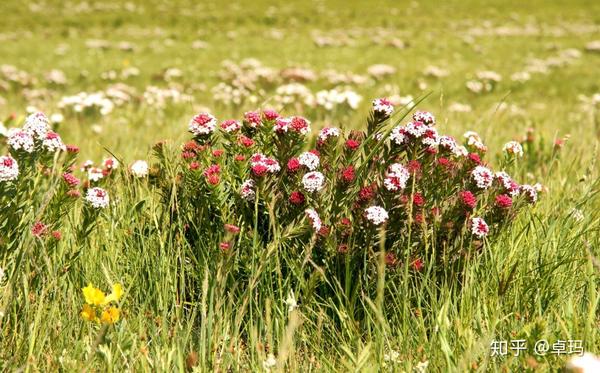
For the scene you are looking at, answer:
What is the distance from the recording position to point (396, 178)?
6.43 feet

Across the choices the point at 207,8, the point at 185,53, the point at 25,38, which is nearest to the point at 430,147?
the point at 185,53

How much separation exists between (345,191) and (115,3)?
27899 mm

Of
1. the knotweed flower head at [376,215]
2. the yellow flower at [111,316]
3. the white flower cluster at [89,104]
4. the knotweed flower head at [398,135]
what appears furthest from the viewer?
the white flower cluster at [89,104]

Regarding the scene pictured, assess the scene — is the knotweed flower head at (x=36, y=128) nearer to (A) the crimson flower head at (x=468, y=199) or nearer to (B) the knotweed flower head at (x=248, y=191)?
(B) the knotweed flower head at (x=248, y=191)

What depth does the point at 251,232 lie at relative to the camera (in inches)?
82.7

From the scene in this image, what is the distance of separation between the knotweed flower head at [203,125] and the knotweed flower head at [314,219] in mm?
654

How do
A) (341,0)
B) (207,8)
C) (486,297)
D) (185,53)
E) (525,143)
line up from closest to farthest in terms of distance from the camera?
1. (486,297)
2. (525,143)
3. (185,53)
4. (207,8)
5. (341,0)

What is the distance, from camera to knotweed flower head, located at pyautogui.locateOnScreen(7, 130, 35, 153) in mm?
2078

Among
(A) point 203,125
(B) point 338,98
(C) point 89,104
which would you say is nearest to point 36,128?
(A) point 203,125

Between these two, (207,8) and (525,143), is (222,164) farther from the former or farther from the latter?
(207,8)

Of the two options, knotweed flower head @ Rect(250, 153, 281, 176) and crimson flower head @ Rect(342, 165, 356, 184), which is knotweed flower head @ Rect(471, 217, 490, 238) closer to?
crimson flower head @ Rect(342, 165, 356, 184)

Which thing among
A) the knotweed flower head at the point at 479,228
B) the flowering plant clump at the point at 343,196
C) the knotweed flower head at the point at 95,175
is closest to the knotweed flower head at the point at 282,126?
the flowering plant clump at the point at 343,196

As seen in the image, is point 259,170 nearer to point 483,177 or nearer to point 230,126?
point 230,126

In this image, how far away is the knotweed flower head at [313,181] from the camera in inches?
78.4
